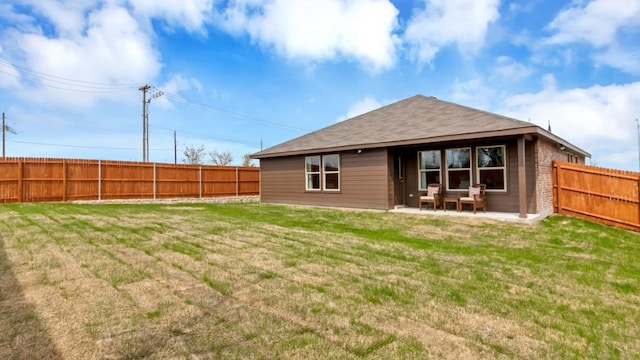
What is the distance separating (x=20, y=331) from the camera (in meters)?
2.53

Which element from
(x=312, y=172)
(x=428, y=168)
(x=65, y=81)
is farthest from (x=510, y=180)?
(x=65, y=81)

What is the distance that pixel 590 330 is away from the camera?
9.05 ft

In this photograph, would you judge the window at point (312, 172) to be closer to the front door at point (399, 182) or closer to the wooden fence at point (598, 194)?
the front door at point (399, 182)

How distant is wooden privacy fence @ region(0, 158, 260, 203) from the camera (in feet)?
42.1

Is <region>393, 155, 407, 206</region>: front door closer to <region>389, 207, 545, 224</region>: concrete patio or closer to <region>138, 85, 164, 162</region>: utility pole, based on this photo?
<region>389, 207, 545, 224</region>: concrete patio

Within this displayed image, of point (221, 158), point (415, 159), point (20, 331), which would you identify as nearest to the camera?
point (20, 331)

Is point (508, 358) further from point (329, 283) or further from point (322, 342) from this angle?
point (329, 283)

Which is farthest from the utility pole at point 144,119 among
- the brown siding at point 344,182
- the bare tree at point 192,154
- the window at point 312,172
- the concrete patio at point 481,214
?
the concrete patio at point 481,214

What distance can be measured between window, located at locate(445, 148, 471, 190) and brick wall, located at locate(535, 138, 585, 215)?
68.9 inches

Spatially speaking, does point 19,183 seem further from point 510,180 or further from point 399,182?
point 510,180

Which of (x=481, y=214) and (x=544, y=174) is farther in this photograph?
(x=544, y=174)

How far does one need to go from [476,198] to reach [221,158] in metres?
36.5

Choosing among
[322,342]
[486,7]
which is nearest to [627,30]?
[486,7]

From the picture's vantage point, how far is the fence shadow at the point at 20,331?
222cm
